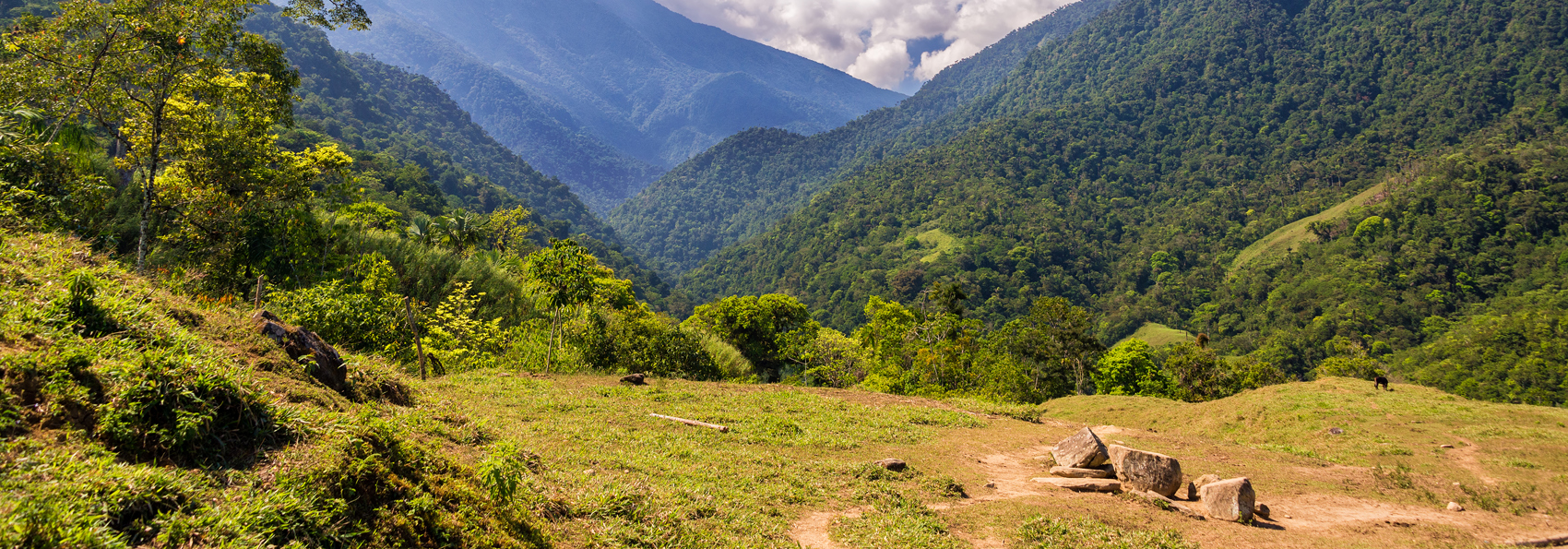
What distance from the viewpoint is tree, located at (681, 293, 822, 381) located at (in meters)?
44.8

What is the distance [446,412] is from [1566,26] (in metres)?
234

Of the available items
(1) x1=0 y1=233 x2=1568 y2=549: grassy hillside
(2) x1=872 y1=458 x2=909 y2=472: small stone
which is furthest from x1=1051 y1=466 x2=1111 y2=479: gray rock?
(2) x1=872 y1=458 x2=909 y2=472: small stone

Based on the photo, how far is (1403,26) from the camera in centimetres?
16050

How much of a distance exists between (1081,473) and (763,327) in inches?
1427

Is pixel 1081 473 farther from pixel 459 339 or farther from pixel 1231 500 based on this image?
pixel 459 339

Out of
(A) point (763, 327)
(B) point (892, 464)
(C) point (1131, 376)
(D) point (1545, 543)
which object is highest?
(C) point (1131, 376)

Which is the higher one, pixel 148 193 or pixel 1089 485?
pixel 148 193

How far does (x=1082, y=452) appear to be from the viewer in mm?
11008

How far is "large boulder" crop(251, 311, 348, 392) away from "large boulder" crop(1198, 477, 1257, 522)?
1164 cm

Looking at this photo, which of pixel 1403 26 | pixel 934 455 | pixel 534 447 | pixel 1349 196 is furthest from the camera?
pixel 1403 26

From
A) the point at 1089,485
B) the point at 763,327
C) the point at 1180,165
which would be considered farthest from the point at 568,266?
the point at 1180,165

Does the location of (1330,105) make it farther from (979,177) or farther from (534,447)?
(534,447)

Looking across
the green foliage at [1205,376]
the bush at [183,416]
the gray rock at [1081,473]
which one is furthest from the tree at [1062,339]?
the bush at [183,416]

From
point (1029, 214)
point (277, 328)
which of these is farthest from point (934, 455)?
point (1029, 214)
